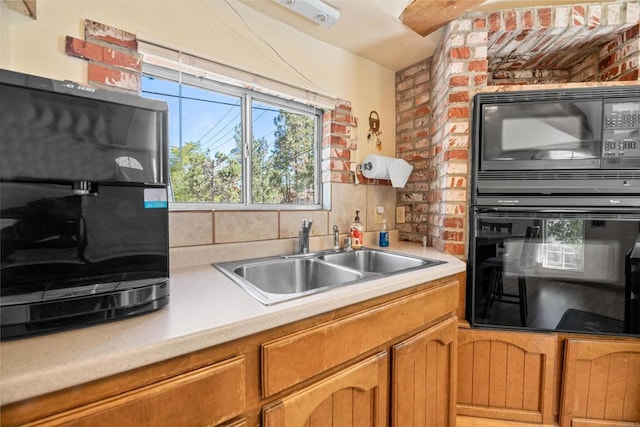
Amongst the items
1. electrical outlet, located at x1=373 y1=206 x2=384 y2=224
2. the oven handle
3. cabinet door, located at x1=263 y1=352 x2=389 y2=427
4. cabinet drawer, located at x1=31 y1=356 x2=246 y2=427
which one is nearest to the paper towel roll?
electrical outlet, located at x1=373 y1=206 x2=384 y2=224

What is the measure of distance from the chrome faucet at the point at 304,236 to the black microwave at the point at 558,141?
93 centimetres

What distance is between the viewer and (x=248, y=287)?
930 millimetres

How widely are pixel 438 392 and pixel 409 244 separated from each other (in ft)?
3.02

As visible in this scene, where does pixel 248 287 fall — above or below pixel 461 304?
above

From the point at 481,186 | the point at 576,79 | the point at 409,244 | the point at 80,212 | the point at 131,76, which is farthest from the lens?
the point at 409,244

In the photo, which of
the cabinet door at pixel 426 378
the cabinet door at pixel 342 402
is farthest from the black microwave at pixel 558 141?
the cabinet door at pixel 342 402

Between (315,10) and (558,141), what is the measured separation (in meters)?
1.39

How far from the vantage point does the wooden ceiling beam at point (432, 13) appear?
137cm

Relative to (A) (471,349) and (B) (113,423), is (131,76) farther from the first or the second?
(A) (471,349)

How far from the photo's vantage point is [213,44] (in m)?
1.34

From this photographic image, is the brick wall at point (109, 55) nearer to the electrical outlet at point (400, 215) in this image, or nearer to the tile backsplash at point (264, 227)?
the tile backsplash at point (264, 227)

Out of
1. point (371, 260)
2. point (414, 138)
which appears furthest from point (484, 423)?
point (414, 138)

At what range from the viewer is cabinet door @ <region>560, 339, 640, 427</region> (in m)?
1.35

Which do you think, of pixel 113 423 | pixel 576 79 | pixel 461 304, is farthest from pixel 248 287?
pixel 576 79
